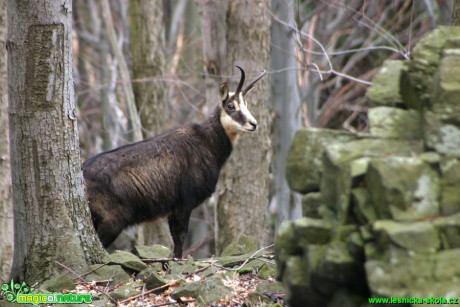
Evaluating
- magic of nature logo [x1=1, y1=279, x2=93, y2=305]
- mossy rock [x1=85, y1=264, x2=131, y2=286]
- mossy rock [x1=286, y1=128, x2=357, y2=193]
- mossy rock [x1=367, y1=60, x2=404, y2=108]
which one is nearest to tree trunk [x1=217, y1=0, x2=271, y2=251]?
mossy rock [x1=85, y1=264, x2=131, y2=286]

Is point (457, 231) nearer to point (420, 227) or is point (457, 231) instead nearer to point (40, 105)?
point (420, 227)

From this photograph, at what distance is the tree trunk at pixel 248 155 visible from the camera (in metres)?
12.4

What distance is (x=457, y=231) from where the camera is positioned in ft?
14.2

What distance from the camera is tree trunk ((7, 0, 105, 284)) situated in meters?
6.82

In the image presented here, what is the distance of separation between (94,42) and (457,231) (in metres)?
20.7

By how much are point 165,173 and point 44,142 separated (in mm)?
2752

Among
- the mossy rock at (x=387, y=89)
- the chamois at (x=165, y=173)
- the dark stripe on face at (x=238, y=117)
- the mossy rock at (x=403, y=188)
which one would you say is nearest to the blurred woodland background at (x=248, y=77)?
the dark stripe on face at (x=238, y=117)

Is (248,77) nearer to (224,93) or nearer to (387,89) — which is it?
(224,93)

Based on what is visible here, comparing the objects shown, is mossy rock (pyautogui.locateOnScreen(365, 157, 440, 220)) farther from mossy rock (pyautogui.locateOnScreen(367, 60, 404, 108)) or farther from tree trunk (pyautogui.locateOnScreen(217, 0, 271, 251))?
tree trunk (pyautogui.locateOnScreen(217, 0, 271, 251))

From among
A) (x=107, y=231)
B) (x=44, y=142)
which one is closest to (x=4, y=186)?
(x=107, y=231)

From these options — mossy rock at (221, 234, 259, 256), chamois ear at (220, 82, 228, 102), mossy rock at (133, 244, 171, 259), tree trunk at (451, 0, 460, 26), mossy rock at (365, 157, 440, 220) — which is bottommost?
mossy rock at (221, 234, 259, 256)

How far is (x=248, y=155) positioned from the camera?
1239 centimetres

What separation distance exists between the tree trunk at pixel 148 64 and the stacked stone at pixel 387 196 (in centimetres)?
1011

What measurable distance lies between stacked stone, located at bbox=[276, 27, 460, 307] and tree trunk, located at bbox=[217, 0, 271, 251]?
7024mm
